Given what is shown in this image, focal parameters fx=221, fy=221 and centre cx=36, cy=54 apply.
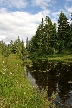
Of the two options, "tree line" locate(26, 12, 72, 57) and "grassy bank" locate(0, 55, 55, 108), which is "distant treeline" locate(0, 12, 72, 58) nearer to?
"tree line" locate(26, 12, 72, 57)

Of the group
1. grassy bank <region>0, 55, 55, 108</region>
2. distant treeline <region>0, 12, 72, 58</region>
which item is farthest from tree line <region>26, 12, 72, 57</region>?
grassy bank <region>0, 55, 55, 108</region>

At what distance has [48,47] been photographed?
237 ft

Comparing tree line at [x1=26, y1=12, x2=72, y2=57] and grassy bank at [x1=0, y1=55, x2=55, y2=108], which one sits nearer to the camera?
grassy bank at [x1=0, y1=55, x2=55, y2=108]

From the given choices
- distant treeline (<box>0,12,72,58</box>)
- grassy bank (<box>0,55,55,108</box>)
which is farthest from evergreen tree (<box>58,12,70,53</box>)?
grassy bank (<box>0,55,55,108</box>)

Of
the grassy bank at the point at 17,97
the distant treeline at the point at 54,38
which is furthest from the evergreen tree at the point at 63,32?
the grassy bank at the point at 17,97

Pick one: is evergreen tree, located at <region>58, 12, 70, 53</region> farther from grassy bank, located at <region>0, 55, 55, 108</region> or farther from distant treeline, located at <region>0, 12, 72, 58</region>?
grassy bank, located at <region>0, 55, 55, 108</region>

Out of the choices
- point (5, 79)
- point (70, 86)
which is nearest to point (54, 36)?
point (70, 86)

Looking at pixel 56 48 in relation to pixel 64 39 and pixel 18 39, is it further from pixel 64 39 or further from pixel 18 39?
pixel 18 39

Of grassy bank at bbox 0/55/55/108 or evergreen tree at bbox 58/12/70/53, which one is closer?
grassy bank at bbox 0/55/55/108

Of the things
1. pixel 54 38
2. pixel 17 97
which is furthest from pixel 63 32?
pixel 17 97

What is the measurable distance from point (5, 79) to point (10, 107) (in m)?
4.73

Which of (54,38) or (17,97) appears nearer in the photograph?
(17,97)

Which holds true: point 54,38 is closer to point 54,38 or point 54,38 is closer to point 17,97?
point 54,38

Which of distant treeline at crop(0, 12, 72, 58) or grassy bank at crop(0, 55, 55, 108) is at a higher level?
distant treeline at crop(0, 12, 72, 58)
